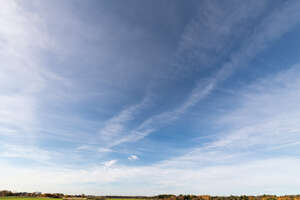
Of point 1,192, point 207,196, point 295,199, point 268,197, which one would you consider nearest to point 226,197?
point 207,196

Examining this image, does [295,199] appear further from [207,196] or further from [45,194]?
[45,194]

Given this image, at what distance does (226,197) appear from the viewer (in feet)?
484

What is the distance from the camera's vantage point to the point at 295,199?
11819 cm

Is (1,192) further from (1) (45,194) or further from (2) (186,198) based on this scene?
(2) (186,198)

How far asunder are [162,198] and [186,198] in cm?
2777

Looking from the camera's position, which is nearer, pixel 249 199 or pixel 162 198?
pixel 249 199

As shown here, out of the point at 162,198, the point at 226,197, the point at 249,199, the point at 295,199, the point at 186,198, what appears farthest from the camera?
the point at 162,198

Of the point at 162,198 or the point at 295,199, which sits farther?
the point at 162,198

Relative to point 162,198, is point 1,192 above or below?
above

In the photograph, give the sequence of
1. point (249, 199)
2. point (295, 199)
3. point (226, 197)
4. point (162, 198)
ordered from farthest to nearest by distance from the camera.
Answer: point (162, 198) < point (226, 197) < point (249, 199) < point (295, 199)

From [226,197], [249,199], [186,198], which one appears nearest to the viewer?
[249,199]

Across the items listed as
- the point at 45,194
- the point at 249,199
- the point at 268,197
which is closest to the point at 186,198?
the point at 249,199

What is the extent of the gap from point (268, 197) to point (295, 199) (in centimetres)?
1674

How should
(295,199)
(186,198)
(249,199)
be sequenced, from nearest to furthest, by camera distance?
(295,199) → (249,199) → (186,198)
